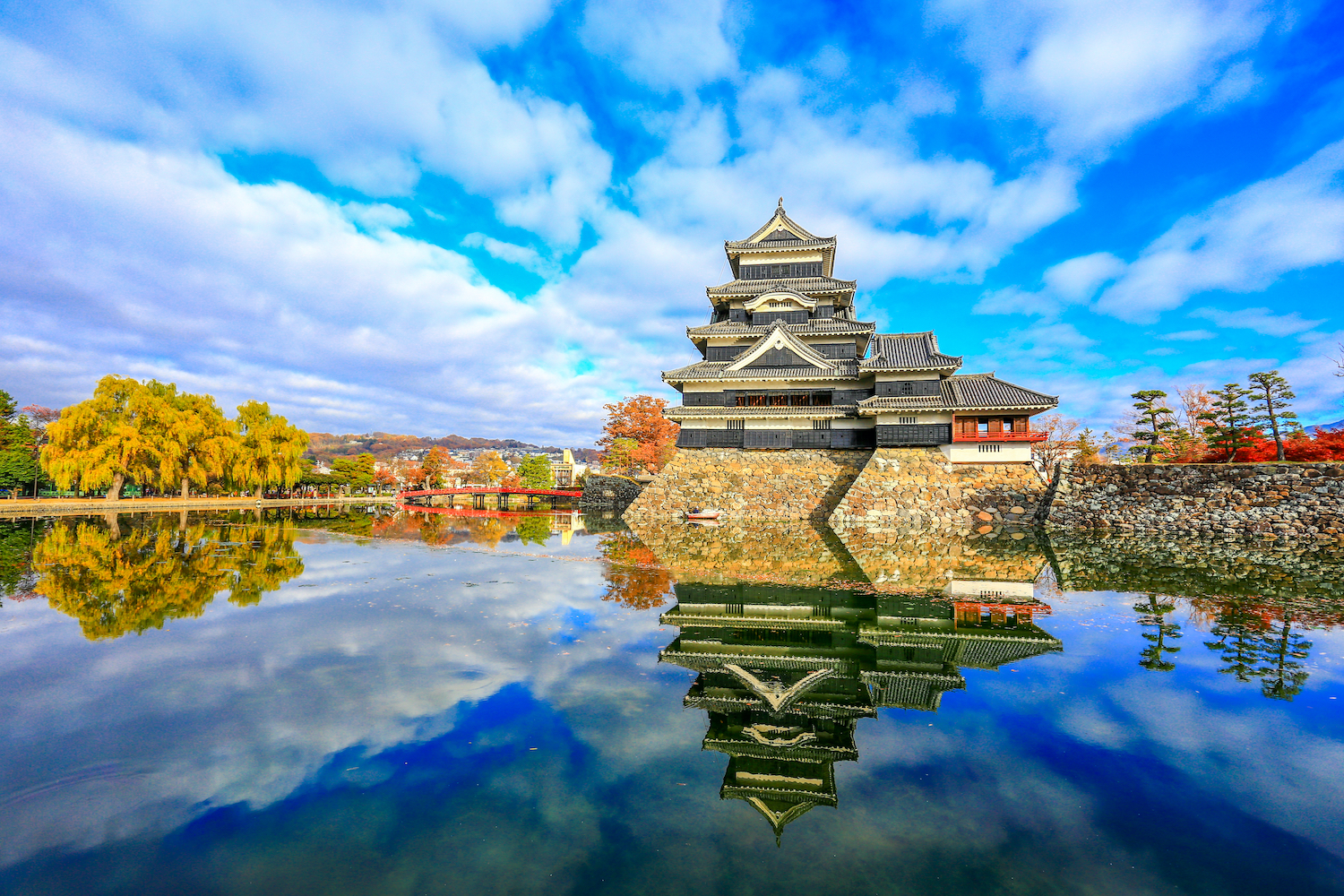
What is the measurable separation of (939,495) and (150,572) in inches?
1046

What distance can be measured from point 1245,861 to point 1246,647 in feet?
19.6

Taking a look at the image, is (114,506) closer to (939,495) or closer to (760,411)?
(760,411)

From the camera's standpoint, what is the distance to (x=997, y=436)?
Answer: 23578mm

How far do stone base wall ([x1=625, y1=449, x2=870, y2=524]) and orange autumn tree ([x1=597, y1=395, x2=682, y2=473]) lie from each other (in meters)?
14.7

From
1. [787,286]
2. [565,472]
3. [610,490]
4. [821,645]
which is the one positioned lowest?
[821,645]

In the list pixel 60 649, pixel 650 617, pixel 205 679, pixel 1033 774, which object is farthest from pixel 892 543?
pixel 60 649

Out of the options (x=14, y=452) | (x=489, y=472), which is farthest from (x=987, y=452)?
(x=14, y=452)

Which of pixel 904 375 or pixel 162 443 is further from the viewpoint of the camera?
pixel 162 443

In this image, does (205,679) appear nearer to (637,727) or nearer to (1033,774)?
(637,727)

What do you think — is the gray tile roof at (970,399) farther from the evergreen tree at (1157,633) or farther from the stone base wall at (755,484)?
the evergreen tree at (1157,633)

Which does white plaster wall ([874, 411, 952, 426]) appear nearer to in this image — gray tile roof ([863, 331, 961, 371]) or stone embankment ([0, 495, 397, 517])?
gray tile roof ([863, 331, 961, 371])

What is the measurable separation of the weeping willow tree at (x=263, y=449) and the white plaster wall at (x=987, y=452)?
45.2m

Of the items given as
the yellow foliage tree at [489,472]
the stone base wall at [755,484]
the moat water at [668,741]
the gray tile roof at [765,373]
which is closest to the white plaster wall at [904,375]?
the gray tile roof at [765,373]

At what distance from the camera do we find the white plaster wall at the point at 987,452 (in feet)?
77.8
